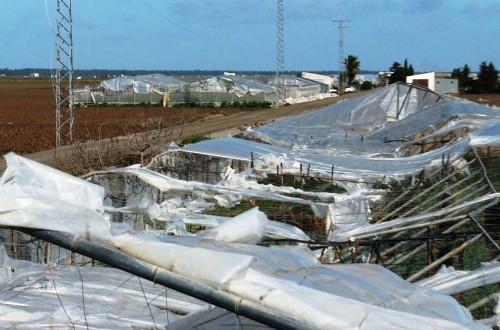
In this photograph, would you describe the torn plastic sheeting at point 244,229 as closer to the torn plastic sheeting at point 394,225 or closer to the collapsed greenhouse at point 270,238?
the collapsed greenhouse at point 270,238

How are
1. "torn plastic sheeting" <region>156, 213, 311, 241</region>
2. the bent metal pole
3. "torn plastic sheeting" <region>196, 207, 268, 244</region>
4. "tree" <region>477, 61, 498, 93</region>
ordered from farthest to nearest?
"tree" <region>477, 61, 498, 93</region>, "torn plastic sheeting" <region>156, 213, 311, 241</region>, "torn plastic sheeting" <region>196, 207, 268, 244</region>, the bent metal pole

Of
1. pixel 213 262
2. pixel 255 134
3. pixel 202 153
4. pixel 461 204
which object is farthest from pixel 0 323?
pixel 255 134

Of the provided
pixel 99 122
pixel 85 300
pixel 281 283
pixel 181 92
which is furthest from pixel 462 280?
pixel 181 92

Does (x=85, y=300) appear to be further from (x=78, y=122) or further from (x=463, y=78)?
(x=463, y=78)

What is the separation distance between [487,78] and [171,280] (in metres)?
66.3

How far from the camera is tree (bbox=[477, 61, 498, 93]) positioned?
215 ft

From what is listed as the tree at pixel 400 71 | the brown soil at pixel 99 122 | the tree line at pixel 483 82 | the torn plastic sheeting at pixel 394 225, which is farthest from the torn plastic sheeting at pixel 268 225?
the tree line at pixel 483 82

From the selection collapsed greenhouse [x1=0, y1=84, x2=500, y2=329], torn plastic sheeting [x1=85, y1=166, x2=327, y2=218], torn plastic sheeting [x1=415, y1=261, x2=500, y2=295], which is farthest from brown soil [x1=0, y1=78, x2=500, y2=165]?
torn plastic sheeting [x1=415, y1=261, x2=500, y2=295]

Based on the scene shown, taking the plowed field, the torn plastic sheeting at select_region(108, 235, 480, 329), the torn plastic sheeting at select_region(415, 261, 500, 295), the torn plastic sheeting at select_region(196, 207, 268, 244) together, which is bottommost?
the plowed field

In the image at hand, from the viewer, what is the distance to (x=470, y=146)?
44.1ft

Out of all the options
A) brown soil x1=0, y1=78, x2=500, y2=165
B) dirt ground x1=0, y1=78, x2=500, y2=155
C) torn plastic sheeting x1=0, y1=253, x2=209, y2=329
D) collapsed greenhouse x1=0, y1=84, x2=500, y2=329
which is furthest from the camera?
brown soil x1=0, y1=78, x2=500, y2=165

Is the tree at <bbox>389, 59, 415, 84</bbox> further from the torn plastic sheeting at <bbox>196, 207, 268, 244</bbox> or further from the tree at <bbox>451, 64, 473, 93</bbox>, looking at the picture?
the torn plastic sheeting at <bbox>196, 207, 268, 244</bbox>

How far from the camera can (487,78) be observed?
220 ft

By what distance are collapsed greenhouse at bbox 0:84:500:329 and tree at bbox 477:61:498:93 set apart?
47236mm
